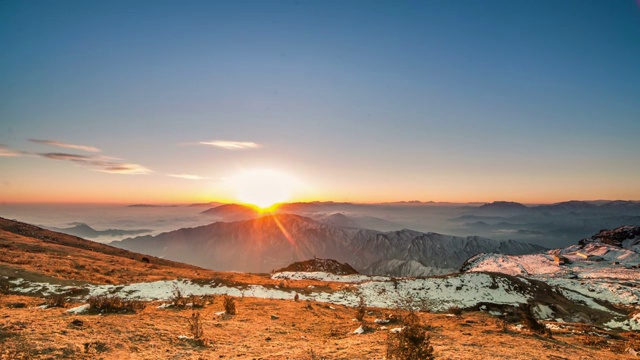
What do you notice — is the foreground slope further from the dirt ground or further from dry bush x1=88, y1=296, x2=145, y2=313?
dry bush x1=88, y1=296, x2=145, y2=313

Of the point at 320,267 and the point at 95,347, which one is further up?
the point at 95,347

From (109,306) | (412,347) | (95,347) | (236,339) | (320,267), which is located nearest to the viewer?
(412,347)

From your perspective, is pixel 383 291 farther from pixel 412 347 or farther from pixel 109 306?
pixel 412 347

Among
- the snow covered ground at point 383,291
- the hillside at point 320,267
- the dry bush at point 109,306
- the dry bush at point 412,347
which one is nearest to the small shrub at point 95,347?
the dry bush at point 109,306

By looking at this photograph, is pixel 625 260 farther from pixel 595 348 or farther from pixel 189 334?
pixel 189 334

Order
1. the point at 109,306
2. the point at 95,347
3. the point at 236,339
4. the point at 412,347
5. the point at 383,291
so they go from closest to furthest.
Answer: the point at 412,347 < the point at 95,347 < the point at 236,339 < the point at 109,306 < the point at 383,291

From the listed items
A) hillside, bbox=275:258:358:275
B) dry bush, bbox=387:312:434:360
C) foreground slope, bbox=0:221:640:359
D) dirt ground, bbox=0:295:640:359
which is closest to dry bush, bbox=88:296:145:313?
foreground slope, bbox=0:221:640:359

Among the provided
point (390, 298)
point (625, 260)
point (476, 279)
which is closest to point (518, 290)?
point (476, 279)

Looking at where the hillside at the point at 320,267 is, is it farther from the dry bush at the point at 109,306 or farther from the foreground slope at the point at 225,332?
the dry bush at the point at 109,306

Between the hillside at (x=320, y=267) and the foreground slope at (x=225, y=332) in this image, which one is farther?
the hillside at (x=320, y=267)

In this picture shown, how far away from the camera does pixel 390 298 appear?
31812 millimetres

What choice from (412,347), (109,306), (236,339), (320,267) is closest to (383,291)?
(236,339)

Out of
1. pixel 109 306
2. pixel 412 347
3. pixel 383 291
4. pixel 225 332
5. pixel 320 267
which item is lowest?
pixel 320 267

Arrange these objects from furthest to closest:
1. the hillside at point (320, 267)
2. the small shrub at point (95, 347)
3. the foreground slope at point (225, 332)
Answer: the hillside at point (320, 267)
the foreground slope at point (225, 332)
the small shrub at point (95, 347)
